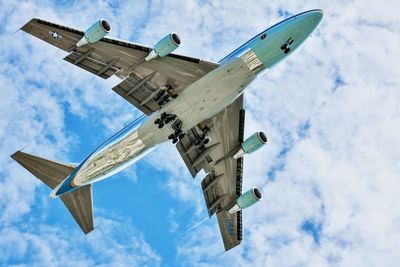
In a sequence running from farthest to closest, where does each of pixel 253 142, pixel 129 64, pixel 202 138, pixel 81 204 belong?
pixel 81 204 < pixel 202 138 < pixel 253 142 < pixel 129 64

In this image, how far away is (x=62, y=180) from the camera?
146 ft

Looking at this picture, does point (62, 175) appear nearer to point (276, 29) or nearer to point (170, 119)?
point (170, 119)

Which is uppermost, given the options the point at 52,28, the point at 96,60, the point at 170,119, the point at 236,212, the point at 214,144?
the point at 52,28

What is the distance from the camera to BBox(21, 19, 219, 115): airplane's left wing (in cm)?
3831

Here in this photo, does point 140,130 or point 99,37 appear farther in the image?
point 140,130

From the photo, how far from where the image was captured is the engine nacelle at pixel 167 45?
36.7m

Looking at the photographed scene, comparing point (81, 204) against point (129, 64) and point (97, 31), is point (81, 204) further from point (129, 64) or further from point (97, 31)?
point (97, 31)

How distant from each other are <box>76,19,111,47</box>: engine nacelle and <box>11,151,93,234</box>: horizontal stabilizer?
1229 centimetres

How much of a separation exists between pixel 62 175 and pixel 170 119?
37.6 ft

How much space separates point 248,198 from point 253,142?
5.34m

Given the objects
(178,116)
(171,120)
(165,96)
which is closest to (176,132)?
(171,120)

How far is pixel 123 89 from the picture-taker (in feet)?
137

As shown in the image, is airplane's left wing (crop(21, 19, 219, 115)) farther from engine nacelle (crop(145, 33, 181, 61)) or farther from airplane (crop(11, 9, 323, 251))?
engine nacelle (crop(145, 33, 181, 61))

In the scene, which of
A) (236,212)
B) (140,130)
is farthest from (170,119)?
(236,212)
